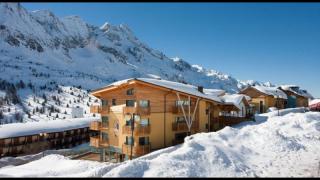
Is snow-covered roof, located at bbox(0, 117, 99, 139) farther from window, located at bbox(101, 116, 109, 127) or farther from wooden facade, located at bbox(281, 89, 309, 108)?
wooden facade, located at bbox(281, 89, 309, 108)

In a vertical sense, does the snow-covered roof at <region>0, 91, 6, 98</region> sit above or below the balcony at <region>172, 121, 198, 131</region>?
above

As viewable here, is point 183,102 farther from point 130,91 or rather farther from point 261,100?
point 261,100

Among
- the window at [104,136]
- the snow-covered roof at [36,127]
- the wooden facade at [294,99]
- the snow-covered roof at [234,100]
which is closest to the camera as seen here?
the window at [104,136]

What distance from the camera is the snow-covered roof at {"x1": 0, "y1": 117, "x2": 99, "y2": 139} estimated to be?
49.5m

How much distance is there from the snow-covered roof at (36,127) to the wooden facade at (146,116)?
16.3 m

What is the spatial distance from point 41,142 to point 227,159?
35.2 m

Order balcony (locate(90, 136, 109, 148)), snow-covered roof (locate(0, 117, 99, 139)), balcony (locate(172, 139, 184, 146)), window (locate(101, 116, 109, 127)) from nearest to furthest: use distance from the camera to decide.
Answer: balcony (locate(172, 139, 184, 146))
balcony (locate(90, 136, 109, 148))
window (locate(101, 116, 109, 127))
snow-covered roof (locate(0, 117, 99, 139))

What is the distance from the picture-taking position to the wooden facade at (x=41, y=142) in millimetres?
48344

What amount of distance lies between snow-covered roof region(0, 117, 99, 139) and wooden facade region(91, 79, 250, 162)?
16.3 meters

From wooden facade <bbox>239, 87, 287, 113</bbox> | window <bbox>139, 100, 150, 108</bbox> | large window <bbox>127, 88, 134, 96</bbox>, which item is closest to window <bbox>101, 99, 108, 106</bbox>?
large window <bbox>127, 88, 134, 96</bbox>

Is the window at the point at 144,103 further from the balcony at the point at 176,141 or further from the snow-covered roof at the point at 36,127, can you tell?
the snow-covered roof at the point at 36,127

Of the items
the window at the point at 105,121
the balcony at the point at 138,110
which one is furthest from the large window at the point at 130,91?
the window at the point at 105,121

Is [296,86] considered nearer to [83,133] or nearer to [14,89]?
[83,133]

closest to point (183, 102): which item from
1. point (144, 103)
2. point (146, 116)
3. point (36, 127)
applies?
point (144, 103)
